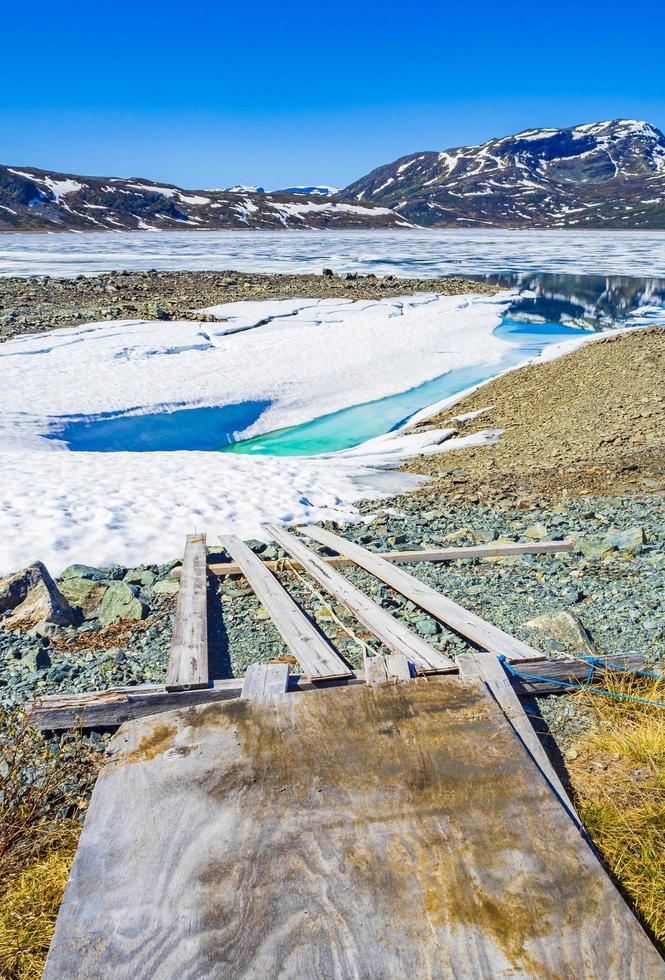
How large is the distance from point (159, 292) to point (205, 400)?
13.3 meters

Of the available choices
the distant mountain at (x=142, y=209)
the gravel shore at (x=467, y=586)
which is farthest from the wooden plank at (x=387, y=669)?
the distant mountain at (x=142, y=209)

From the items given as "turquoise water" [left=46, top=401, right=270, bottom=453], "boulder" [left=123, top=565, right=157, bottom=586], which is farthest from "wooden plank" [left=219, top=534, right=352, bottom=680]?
"turquoise water" [left=46, top=401, right=270, bottom=453]

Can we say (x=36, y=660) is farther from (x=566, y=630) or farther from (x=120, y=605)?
(x=566, y=630)

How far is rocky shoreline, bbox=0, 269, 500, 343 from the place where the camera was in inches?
800

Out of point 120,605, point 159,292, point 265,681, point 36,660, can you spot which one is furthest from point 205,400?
point 159,292

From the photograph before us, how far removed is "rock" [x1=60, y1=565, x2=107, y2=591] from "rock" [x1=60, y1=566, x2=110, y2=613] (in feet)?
0.40

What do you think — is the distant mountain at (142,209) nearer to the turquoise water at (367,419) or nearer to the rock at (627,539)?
the turquoise water at (367,419)

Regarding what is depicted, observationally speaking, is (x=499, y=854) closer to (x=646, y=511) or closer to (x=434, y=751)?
(x=434, y=751)

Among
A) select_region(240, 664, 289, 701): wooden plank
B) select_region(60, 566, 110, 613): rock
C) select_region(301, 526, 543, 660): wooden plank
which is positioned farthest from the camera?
select_region(60, 566, 110, 613): rock

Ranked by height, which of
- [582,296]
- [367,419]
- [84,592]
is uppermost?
[582,296]

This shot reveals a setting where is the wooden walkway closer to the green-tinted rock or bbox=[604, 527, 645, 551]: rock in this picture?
the green-tinted rock

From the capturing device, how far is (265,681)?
3.42 m

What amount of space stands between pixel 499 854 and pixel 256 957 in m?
0.82

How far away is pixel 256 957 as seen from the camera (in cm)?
190
